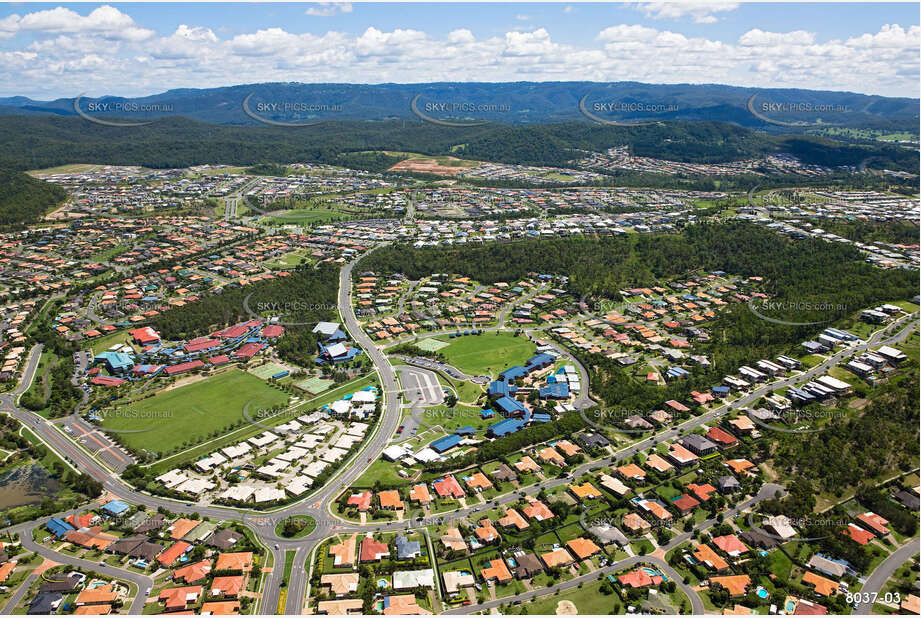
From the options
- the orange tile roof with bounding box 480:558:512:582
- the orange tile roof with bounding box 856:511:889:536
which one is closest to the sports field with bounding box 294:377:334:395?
the orange tile roof with bounding box 480:558:512:582

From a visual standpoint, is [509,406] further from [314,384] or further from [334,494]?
[314,384]

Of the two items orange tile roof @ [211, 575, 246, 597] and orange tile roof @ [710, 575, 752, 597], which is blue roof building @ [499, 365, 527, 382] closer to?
orange tile roof @ [710, 575, 752, 597]

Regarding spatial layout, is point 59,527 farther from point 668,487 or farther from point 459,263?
point 459,263

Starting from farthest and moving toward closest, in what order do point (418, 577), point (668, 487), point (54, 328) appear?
point (54, 328) → point (668, 487) → point (418, 577)

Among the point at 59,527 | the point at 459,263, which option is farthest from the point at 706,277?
the point at 59,527

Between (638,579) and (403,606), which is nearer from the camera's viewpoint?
(403,606)

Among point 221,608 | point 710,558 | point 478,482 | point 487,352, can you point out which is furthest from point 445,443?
point 710,558

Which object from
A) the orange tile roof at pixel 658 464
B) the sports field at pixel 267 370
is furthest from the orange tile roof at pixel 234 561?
the orange tile roof at pixel 658 464
